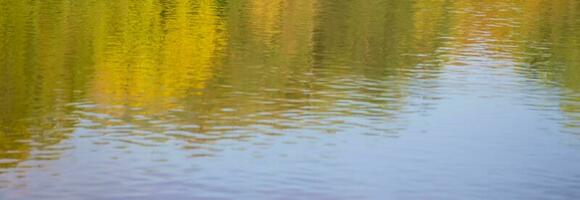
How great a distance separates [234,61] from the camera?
2195 inches

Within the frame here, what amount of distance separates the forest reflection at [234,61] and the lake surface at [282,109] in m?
0.14

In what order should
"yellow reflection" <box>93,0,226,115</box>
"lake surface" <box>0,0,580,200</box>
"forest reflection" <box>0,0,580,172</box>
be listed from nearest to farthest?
"lake surface" <box>0,0,580,200</box> < "forest reflection" <box>0,0,580,172</box> < "yellow reflection" <box>93,0,226,115</box>

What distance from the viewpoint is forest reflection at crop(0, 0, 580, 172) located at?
40397 millimetres

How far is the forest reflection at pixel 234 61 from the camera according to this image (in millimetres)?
40397

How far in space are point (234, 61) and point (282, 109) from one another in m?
13.1

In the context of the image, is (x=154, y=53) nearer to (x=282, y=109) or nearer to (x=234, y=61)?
(x=234, y=61)

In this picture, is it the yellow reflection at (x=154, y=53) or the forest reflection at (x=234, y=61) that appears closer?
the forest reflection at (x=234, y=61)

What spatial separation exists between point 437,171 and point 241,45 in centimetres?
2926

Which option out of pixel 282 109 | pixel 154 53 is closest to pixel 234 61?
pixel 154 53

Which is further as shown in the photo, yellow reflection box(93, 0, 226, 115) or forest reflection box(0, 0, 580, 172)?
yellow reflection box(93, 0, 226, 115)

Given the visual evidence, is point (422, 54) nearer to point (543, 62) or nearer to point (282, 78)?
point (543, 62)

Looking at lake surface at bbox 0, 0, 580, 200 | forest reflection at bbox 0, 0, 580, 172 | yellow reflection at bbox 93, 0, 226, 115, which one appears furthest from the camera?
yellow reflection at bbox 93, 0, 226, 115

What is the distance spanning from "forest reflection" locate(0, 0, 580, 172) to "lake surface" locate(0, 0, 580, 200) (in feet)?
0.47

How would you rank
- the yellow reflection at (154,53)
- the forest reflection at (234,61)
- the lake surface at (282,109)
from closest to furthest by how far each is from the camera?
the lake surface at (282,109) < the forest reflection at (234,61) < the yellow reflection at (154,53)
